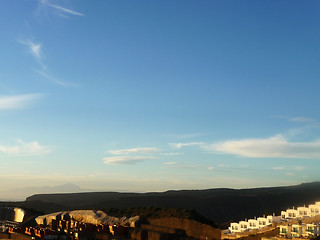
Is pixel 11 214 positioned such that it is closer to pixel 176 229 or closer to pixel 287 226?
pixel 176 229

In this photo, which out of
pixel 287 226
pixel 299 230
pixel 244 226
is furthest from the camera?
pixel 244 226

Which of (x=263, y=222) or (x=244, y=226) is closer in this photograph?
(x=263, y=222)

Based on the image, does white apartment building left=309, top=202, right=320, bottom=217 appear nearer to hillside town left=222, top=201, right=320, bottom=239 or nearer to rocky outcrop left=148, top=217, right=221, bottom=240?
hillside town left=222, top=201, right=320, bottom=239

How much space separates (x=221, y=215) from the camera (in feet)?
557

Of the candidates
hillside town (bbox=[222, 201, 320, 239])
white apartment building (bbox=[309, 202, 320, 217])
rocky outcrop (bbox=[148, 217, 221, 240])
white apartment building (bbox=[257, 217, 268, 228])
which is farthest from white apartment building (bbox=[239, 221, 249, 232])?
white apartment building (bbox=[309, 202, 320, 217])

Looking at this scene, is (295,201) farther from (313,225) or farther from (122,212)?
(313,225)

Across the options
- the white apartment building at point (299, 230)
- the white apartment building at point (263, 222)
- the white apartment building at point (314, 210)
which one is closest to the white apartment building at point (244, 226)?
the white apartment building at point (263, 222)

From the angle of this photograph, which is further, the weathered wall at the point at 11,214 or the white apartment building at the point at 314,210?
the weathered wall at the point at 11,214

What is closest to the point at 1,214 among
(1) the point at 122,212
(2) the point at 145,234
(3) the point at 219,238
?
(1) the point at 122,212

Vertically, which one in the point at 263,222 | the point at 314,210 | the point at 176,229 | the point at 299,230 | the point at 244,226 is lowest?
the point at 176,229

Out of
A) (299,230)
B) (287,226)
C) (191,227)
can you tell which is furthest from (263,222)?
(299,230)

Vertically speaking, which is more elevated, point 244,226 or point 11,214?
point 244,226

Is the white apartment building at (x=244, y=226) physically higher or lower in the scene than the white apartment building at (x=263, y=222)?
lower

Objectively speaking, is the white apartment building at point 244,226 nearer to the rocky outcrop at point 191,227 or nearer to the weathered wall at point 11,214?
the rocky outcrop at point 191,227
